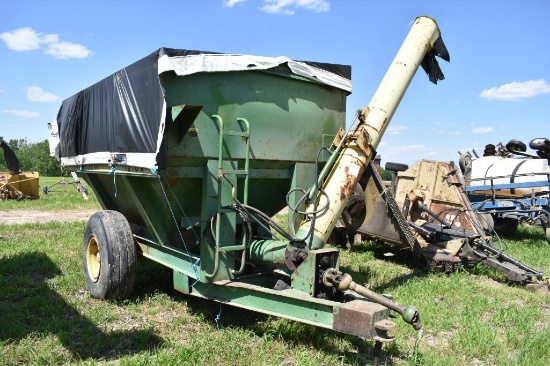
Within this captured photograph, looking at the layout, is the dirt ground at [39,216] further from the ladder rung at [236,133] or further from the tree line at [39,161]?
the tree line at [39,161]

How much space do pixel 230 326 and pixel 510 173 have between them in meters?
9.17

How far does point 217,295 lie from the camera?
14.3 ft

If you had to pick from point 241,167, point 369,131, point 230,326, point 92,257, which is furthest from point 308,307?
point 92,257

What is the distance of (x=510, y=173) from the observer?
1114 centimetres

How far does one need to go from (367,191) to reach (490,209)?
17.0 feet

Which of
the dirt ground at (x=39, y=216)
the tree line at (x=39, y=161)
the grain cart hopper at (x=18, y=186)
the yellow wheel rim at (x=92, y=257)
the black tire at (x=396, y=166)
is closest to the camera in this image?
the yellow wheel rim at (x=92, y=257)

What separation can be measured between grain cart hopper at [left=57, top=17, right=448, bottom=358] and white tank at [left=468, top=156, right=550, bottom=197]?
6.41m

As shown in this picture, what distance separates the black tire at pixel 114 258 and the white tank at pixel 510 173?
8.53 meters

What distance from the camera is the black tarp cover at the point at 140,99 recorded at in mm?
4090

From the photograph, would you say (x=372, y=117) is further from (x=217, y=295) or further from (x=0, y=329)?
(x=0, y=329)

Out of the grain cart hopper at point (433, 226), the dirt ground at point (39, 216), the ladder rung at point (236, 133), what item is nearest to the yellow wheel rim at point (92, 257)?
the ladder rung at point (236, 133)

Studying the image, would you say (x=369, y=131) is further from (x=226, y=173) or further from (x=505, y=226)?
(x=505, y=226)

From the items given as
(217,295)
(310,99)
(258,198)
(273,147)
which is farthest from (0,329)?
(310,99)

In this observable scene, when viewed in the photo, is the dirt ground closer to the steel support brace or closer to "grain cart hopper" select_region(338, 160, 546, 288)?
"grain cart hopper" select_region(338, 160, 546, 288)
